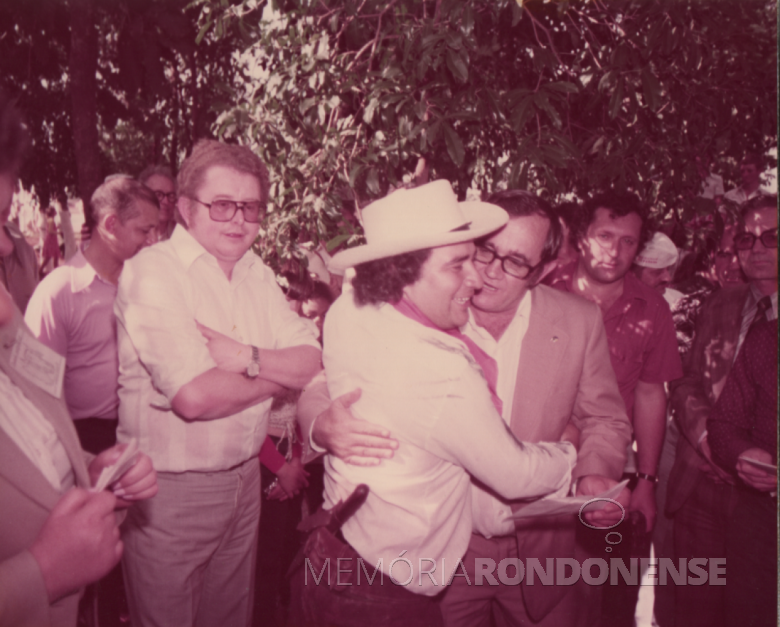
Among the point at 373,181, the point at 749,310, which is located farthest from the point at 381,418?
the point at 749,310

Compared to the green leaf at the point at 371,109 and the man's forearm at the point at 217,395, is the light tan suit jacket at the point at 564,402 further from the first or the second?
the green leaf at the point at 371,109

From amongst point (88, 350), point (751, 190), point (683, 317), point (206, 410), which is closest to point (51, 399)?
point (206, 410)

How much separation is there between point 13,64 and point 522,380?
711 cm

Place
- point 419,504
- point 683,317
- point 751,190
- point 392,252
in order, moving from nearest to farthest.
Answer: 1. point 419,504
2. point 392,252
3. point 683,317
4. point 751,190

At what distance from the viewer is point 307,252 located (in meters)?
3.38

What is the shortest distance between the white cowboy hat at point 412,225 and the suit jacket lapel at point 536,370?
47 cm

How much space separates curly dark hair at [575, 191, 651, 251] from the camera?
10.1 ft

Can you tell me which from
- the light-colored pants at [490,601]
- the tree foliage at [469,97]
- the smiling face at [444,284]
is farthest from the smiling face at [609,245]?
the light-colored pants at [490,601]

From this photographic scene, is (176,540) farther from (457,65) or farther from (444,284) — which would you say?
(457,65)

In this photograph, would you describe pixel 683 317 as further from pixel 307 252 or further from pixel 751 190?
pixel 751 190

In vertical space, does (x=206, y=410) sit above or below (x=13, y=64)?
below

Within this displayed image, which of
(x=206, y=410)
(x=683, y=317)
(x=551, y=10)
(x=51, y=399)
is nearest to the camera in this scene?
(x=51, y=399)

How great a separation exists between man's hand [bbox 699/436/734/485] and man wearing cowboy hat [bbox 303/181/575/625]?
117 centimetres

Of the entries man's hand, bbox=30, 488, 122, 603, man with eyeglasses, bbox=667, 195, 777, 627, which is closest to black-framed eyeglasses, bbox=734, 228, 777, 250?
man with eyeglasses, bbox=667, 195, 777, 627
